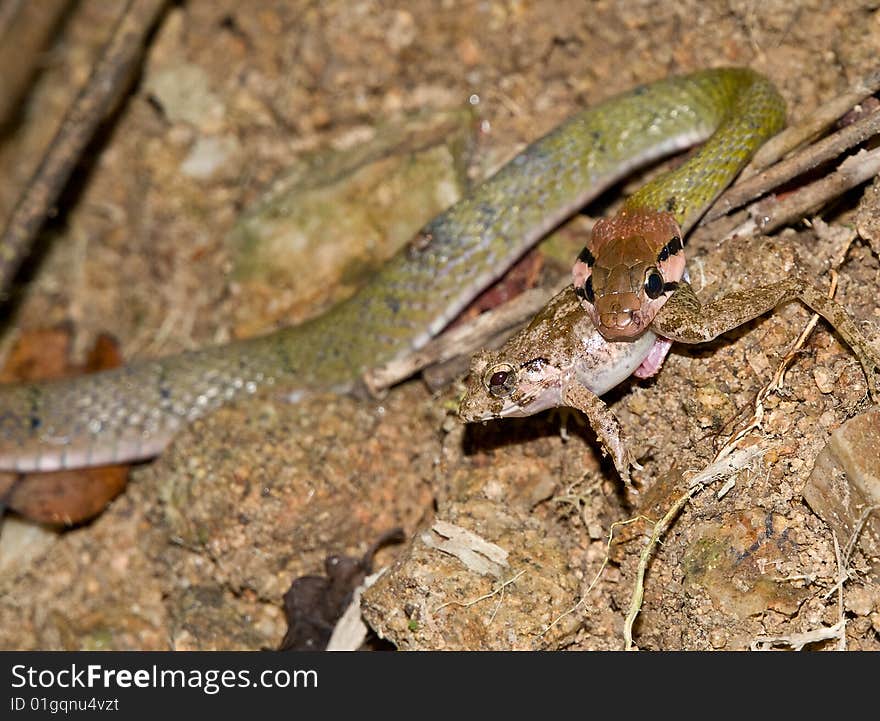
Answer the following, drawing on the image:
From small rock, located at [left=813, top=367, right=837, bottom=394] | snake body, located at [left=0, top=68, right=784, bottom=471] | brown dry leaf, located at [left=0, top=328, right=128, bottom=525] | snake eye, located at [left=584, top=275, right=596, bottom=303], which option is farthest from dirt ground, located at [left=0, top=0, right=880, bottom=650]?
snake eye, located at [left=584, top=275, right=596, bottom=303]

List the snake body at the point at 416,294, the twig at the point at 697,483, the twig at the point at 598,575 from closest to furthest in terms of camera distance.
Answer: the twig at the point at 697,483 < the twig at the point at 598,575 < the snake body at the point at 416,294

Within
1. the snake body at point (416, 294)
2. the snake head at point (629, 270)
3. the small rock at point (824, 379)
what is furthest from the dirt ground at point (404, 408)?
the snake head at point (629, 270)

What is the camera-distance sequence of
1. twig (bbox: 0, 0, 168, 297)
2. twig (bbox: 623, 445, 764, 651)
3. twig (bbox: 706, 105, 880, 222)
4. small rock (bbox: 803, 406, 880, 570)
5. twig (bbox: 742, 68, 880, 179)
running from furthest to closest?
twig (bbox: 0, 0, 168, 297)
twig (bbox: 742, 68, 880, 179)
twig (bbox: 706, 105, 880, 222)
twig (bbox: 623, 445, 764, 651)
small rock (bbox: 803, 406, 880, 570)

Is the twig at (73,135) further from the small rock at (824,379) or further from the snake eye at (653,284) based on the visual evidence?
the small rock at (824,379)

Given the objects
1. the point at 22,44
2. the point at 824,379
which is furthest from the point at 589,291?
the point at 22,44

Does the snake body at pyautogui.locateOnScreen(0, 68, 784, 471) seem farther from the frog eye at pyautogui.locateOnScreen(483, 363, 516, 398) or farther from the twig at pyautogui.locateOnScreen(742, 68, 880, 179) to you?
the frog eye at pyautogui.locateOnScreen(483, 363, 516, 398)

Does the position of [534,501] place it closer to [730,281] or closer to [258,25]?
[730,281]
